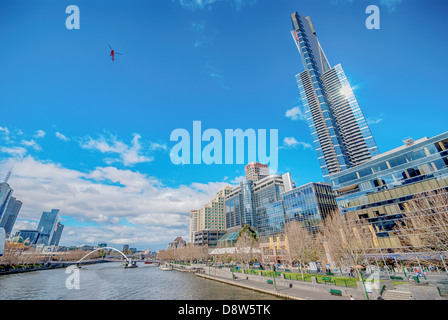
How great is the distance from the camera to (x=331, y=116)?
15062 centimetres

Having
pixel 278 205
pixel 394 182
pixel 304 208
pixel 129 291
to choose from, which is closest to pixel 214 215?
pixel 278 205

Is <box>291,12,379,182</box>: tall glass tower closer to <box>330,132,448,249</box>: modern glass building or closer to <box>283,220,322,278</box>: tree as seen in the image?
<box>330,132,448,249</box>: modern glass building

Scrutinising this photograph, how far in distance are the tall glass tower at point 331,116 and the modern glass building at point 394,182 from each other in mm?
81979

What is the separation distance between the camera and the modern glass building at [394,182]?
1827 inches

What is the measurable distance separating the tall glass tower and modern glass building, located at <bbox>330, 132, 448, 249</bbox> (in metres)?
82.0

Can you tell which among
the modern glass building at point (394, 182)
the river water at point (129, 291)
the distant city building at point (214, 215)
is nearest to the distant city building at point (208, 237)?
the distant city building at point (214, 215)

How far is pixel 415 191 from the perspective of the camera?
47188 millimetres

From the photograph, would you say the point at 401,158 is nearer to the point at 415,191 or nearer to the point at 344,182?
the point at 415,191

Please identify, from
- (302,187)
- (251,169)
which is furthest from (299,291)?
(251,169)

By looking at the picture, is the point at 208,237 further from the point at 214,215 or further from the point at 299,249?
the point at 299,249

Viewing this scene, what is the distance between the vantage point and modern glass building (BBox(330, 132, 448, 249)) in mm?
46406

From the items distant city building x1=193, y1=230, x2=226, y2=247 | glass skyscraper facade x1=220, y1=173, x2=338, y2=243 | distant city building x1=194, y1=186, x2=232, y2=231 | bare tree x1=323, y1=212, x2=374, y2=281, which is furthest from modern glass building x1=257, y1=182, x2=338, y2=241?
distant city building x1=194, y1=186, x2=232, y2=231
